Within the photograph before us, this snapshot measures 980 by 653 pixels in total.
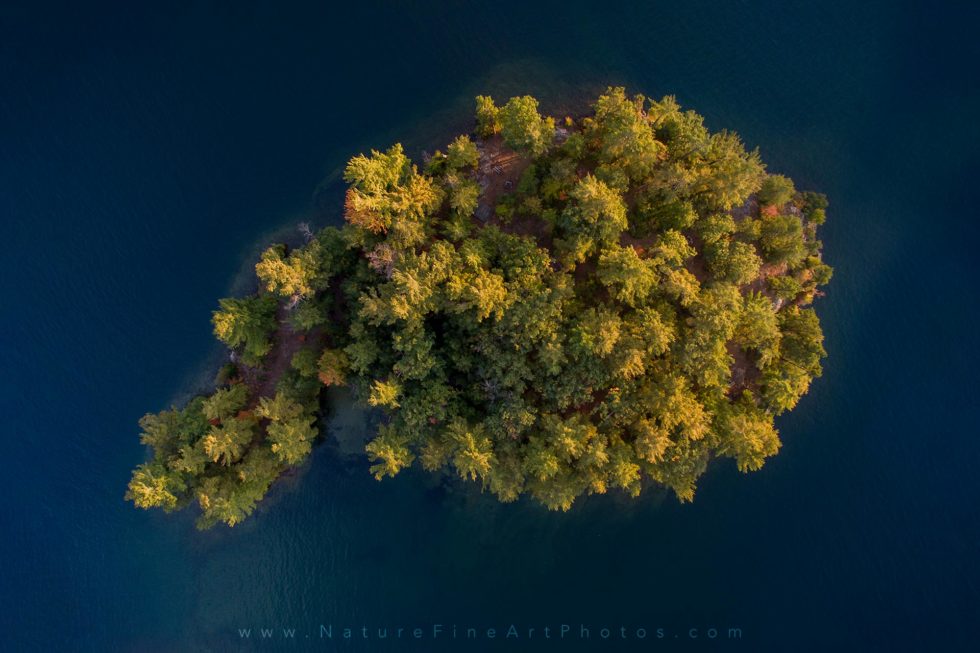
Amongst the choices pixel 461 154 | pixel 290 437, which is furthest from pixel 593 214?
pixel 290 437

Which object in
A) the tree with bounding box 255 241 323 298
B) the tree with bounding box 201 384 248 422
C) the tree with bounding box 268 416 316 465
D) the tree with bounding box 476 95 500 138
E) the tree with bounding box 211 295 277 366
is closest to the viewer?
the tree with bounding box 255 241 323 298

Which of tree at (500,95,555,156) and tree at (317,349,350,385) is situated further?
tree at (317,349,350,385)

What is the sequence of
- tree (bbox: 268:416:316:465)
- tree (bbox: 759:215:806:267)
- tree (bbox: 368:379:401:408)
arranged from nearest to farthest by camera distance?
tree (bbox: 368:379:401:408) → tree (bbox: 268:416:316:465) → tree (bbox: 759:215:806:267)

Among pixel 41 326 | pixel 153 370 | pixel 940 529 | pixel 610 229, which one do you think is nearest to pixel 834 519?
pixel 940 529

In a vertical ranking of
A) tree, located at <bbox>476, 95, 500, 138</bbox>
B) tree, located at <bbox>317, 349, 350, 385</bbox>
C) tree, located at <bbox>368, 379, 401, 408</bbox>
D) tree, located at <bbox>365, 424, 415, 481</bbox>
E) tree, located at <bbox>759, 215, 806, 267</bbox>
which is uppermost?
tree, located at <bbox>476, 95, 500, 138</bbox>

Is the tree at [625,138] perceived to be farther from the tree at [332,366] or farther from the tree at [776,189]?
the tree at [332,366]

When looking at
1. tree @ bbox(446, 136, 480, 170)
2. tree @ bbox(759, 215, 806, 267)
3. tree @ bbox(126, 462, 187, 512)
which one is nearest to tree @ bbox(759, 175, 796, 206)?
tree @ bbox(759, 215, 806, 267)

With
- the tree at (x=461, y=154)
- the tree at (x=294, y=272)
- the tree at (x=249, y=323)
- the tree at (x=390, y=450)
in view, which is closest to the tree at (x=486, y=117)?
the tree at (x=461, y=154)

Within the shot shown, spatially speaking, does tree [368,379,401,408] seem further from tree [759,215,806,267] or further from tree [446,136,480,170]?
tree [759,215,806,267]
